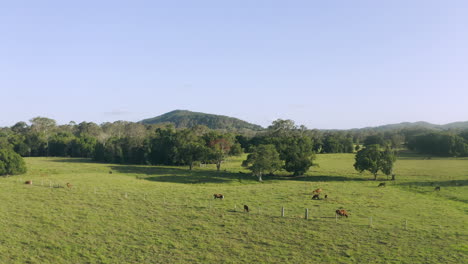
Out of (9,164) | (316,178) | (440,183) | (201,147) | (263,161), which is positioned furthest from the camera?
(201,147)

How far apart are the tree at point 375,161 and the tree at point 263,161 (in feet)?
57.2

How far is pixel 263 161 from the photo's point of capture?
62594mm

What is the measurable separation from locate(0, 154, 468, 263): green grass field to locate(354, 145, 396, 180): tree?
20.4 m

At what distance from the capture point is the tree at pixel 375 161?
6309 centimetres

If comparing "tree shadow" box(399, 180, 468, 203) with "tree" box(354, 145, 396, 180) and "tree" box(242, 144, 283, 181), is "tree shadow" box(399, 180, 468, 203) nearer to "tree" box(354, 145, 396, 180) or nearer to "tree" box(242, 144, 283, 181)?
"tree" box(354, 145, 396, 180)

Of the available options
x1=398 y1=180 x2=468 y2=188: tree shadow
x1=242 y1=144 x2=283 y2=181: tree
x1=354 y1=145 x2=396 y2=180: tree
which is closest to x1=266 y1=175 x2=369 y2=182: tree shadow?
x1=354 y1=145 x2=396 y2=180: tree

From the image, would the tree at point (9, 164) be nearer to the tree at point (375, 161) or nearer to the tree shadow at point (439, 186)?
the tree at point (375, 161)

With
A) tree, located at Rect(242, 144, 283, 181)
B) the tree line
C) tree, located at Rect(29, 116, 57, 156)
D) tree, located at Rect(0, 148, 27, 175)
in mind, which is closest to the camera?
tree, located at Rect(0, 148, 27, 175)

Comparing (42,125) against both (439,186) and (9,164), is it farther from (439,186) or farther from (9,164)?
(439,186)

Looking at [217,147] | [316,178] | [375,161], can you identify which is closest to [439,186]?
[375,161]

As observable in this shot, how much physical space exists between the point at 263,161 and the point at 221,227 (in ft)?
122

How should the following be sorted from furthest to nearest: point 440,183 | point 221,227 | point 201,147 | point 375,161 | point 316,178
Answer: point 201,147 < point 316,178 < point 375,161 < point 440,183 < point 221,227

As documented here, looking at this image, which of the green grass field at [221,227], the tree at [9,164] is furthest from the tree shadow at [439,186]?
the tree at [9,164]

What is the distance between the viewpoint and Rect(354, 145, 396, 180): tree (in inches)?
2484
